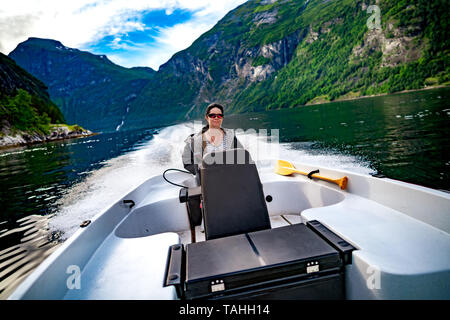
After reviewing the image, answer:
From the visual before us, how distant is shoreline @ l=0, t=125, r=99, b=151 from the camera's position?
3988cm

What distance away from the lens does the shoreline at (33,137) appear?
39.9 meters

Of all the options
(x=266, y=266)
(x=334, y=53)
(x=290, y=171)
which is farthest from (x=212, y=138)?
(x=334, y=53)

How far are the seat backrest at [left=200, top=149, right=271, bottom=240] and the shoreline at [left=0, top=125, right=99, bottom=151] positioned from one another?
165 feet

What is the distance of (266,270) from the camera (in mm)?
1457

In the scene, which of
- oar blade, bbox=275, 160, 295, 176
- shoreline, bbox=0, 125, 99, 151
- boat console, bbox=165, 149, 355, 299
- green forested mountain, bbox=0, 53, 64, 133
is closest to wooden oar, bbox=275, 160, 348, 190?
oar blade, bbox=275, 160, 295, 176

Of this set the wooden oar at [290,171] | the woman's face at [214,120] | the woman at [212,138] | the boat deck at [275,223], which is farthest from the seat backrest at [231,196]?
the wooden oar at [290,171]

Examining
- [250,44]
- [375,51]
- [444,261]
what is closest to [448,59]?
[375,51]

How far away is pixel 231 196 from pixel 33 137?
58064mm

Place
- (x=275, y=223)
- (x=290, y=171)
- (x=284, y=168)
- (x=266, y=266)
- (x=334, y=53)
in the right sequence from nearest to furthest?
(x=266, y=266)
(x=275, y=223)
(x=290, y=171)
(x=284, y=168)
(x=334, y=53)

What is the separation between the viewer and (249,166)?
2.28m

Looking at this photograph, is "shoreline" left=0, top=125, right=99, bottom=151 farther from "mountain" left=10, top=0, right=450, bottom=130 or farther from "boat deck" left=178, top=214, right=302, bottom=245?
"mountain" left=10, top=0, right=450, bottom=130

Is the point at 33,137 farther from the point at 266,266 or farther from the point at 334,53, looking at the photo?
the point at 334,53

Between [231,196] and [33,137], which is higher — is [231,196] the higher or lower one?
the lower one

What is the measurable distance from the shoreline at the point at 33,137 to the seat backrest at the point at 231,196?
165 feet
